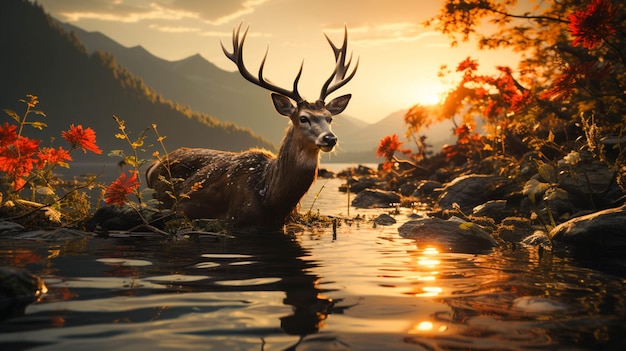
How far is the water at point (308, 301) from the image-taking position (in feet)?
10.5

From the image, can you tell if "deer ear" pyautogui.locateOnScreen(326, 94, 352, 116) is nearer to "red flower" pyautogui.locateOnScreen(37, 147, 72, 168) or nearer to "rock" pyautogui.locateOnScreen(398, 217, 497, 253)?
"rock" pyautogui.locateOnScreen(398, 217, 497, 253)

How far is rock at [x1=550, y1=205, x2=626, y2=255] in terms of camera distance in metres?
6.93

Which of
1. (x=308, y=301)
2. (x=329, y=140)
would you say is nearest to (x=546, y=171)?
(x=329, y=140)

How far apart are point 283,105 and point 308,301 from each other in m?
Result: 6.04

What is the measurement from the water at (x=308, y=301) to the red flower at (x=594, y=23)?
3456 millimetres

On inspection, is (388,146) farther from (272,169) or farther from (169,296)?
(169,296)

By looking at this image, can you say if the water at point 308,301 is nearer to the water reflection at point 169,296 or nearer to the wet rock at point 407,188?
the water reflection at point 169,296

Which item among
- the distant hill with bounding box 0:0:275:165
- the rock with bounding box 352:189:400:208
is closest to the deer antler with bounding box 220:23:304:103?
the rock with bounding box 352:189:400:208

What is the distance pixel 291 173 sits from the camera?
9477 millimetres

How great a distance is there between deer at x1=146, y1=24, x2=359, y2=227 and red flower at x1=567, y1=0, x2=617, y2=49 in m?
4.03

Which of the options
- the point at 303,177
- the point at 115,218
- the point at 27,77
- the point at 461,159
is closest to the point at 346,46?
the point at 303,177

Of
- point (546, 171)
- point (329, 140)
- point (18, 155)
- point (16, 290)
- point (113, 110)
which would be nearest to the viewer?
point (16, 290)

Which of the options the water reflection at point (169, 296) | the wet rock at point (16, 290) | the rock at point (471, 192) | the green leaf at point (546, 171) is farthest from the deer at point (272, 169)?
the rock at point (471, 192)

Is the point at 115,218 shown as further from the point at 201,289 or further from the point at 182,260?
the point at 201,289
